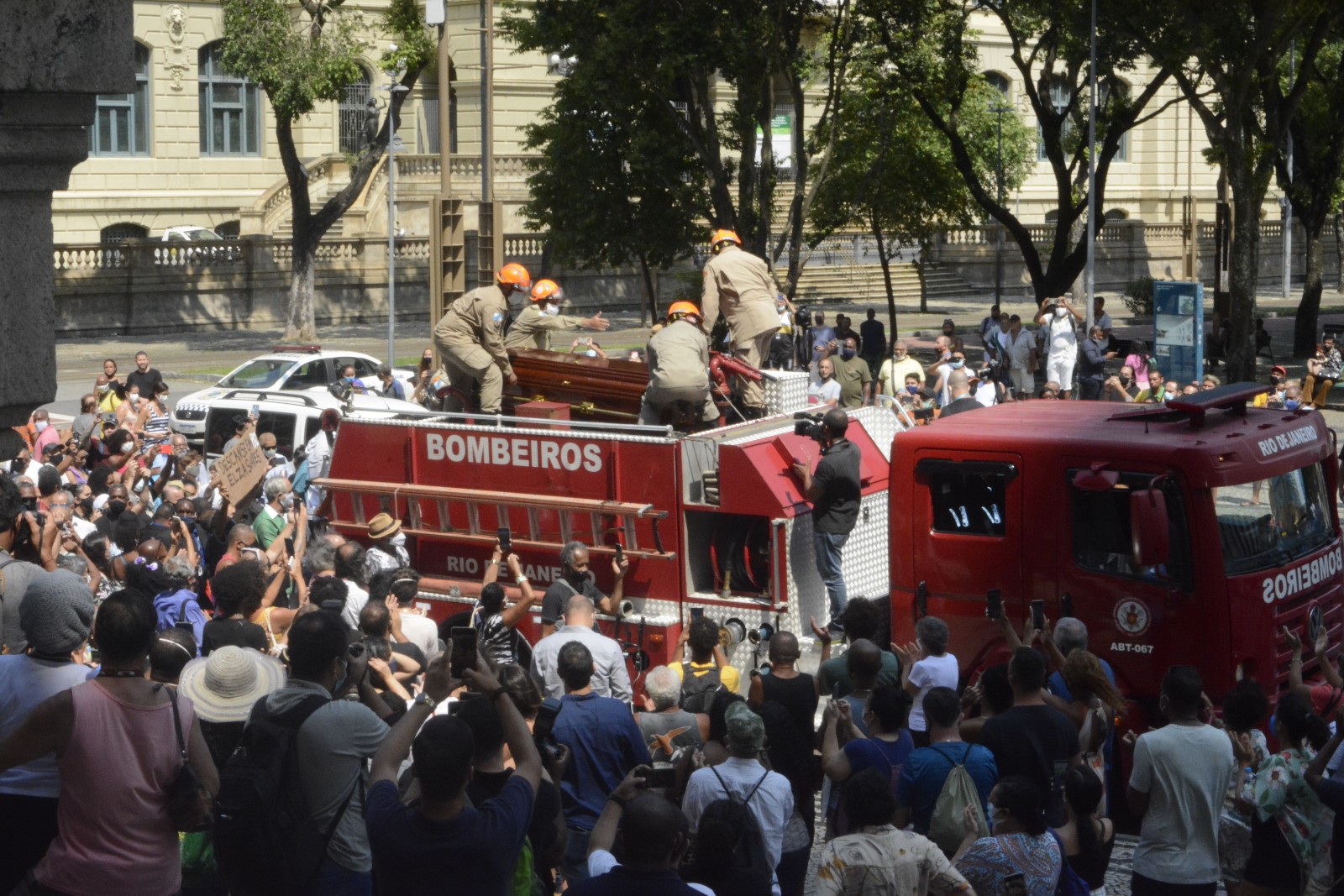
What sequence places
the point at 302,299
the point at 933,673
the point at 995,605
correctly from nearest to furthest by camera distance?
the point at 933,673 < the point at 995,605 < the point at 302,299

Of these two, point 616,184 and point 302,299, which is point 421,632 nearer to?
point 616,184

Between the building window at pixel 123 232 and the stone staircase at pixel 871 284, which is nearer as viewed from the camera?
the building window at pixel 123 232

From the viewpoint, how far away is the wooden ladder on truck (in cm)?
1105

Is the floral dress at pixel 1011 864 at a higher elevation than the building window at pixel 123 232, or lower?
lower

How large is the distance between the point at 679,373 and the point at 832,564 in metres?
1.90

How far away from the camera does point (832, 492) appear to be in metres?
10.8

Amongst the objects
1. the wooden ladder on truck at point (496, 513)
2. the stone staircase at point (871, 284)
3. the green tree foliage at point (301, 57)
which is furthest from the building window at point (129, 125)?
the wooden ladder on truck at point (496, 513)

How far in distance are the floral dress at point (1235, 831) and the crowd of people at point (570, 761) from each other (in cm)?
1

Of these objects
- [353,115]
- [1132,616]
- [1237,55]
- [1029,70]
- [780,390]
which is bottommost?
[1132,616]

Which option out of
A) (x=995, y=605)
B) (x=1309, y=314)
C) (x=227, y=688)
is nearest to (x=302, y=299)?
(x=1309, y=314)

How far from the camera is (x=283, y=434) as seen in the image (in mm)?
21406

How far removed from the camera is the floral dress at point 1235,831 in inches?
271

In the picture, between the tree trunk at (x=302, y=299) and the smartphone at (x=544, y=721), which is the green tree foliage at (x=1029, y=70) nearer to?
the tree trunk at (x=302, y=299)

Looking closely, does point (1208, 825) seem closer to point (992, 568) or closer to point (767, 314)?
point (992, 568)
